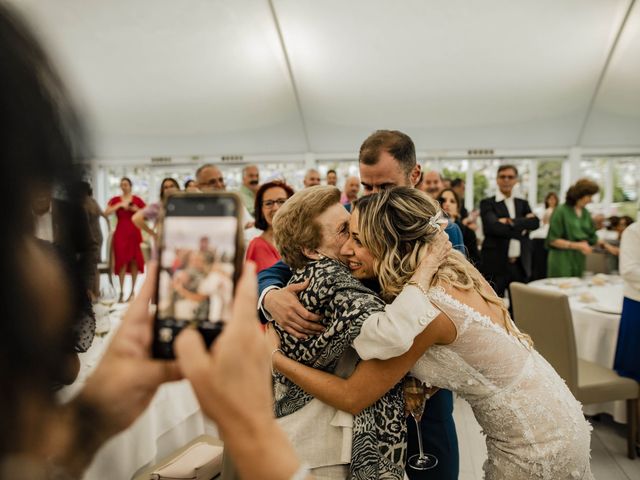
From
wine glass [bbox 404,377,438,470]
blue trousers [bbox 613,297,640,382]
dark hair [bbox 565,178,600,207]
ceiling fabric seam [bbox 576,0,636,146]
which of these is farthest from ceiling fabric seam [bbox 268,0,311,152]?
wine glass [bbox 404,377,438,470]

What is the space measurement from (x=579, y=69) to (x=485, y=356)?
25.6ft

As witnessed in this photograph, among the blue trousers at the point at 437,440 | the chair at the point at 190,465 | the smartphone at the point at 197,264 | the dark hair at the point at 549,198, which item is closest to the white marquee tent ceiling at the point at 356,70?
the dark hair at the point at 549,198

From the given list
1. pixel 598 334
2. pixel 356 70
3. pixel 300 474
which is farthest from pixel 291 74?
pixel 300 474

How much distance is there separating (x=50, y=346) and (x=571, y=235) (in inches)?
205

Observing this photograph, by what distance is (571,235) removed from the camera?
476 centimetres

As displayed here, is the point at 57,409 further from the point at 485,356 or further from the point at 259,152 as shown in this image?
the point at 259,152

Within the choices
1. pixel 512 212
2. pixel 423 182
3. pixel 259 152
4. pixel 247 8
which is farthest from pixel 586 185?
pixel 259 152

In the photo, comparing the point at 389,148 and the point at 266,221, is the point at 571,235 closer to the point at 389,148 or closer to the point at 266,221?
the point at 266,221

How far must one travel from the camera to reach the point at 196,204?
56 centimetres

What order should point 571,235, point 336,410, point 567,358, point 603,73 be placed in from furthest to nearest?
point 603,73 < point 571,235 < point 567,358 < point 336,410

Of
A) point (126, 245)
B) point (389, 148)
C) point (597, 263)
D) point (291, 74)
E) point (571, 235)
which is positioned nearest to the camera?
point (389, 148)

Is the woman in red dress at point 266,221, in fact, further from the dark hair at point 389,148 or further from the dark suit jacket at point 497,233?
the dark suit jacket at point 497,233

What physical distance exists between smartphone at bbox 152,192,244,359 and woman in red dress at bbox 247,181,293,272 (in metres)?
1.81

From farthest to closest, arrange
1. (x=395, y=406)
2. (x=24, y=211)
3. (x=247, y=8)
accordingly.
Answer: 1. (x=247, y=8)
2. (x=395, y=406)
3. (x=24, y=211)
